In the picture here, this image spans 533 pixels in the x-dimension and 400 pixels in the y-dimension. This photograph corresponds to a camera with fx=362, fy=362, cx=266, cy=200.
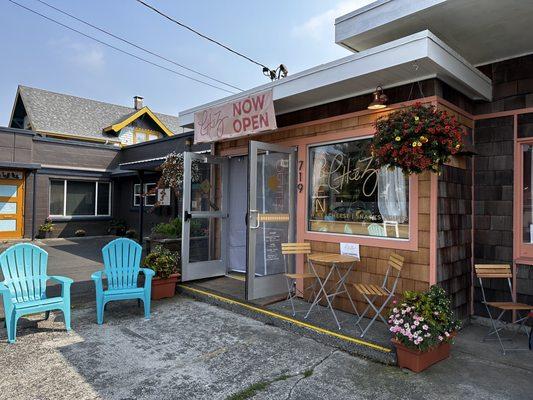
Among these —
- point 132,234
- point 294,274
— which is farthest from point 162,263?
point 132,234

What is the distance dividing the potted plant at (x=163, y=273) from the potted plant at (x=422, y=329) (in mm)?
3467

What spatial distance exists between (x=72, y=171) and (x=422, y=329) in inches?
541

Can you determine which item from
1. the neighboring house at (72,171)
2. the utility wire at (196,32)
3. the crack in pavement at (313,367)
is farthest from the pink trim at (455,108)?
the neighboring house at (72,171)

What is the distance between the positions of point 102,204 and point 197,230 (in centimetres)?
1016

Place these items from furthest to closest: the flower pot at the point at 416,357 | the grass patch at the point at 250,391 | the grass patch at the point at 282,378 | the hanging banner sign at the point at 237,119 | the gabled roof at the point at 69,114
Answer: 1. the gabled roof at the point at 69,114
2. the hanging banner sign at the point at 237,119
3. the flower pot at the point at 416,357
4. the grass patch at the point at 282,378
5. the grass patch at the point at 250,391

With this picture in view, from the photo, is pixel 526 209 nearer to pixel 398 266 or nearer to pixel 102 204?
pixel 398 266

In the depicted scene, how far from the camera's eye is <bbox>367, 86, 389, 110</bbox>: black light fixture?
3.98 m

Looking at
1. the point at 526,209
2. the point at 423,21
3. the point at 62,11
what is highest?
the point at 62,11

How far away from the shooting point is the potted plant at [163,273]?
5461mm

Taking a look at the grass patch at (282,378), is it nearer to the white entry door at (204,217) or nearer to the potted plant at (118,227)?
the white entry door at (204,217)

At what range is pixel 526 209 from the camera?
423 centimetres

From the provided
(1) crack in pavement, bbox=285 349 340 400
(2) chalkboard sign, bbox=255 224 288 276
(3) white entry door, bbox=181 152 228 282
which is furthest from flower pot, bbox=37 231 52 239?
(1) crack in pavement, bbox=285 349 340 400

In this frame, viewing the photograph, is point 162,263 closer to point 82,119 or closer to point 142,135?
point 82,119

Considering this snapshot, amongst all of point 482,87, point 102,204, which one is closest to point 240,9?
point 482,87
